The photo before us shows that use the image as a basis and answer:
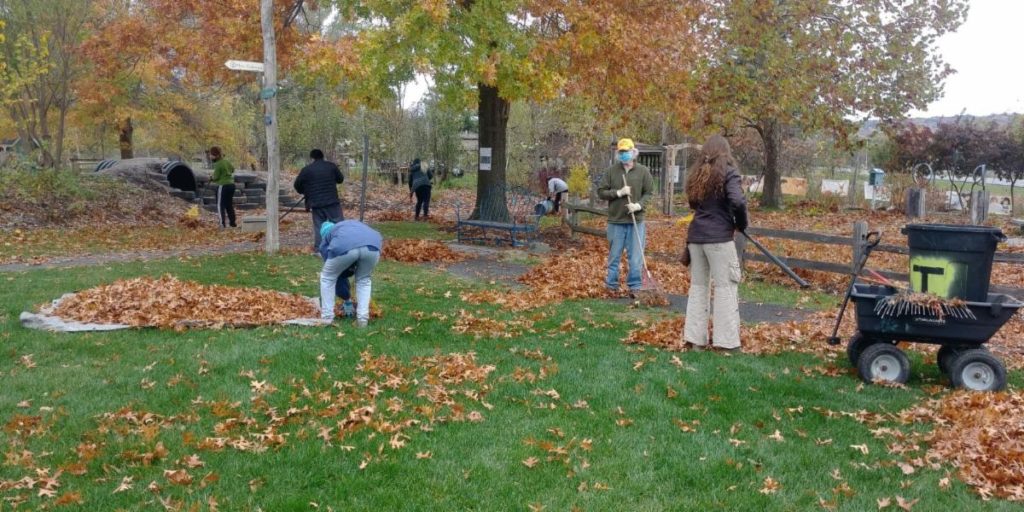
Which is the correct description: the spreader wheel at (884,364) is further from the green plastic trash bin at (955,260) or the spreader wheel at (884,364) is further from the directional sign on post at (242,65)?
the directional sign on post at (242,65)

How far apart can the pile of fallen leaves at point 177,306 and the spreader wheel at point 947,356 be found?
232 inches

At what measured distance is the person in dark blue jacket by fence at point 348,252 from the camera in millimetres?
7918

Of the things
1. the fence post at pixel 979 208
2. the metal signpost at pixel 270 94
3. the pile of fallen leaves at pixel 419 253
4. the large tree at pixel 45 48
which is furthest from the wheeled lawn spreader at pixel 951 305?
the large tree at pixel 45 48

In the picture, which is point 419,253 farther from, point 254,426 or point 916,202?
point 916,202

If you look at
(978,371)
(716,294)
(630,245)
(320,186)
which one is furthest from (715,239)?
(320,186)

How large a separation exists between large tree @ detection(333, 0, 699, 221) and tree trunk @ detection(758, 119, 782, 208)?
425 inches

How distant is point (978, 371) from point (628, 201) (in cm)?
461

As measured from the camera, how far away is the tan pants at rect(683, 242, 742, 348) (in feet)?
24.2

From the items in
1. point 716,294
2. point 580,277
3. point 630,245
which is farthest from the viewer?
point 580,277

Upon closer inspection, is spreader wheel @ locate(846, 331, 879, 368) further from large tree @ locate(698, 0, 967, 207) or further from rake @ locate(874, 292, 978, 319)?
large tree @ locate(698, 0, 967, 207)

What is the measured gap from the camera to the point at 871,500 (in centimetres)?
448

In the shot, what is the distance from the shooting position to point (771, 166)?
92.4 feet

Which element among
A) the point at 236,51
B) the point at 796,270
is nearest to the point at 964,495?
the point at 796,270

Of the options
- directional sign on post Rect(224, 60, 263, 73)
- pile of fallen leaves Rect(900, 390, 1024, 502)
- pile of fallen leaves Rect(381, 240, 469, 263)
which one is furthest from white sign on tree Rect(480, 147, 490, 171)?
pile of fallen leaves Rect(900, 390, 1024, 502)
